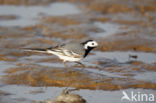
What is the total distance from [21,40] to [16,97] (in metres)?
4.88

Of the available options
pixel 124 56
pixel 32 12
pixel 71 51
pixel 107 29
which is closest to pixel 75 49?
pixel 71 51

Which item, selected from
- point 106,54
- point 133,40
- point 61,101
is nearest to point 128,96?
point 61,101

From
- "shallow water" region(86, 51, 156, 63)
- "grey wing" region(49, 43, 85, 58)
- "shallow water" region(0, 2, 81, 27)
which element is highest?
"shallow water" region(0, 2, 81, 27)

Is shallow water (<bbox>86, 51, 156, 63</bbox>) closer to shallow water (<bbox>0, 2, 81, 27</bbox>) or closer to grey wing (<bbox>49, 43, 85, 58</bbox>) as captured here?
grey wing (<bbox>49, 43, 85, 58</bbox>)

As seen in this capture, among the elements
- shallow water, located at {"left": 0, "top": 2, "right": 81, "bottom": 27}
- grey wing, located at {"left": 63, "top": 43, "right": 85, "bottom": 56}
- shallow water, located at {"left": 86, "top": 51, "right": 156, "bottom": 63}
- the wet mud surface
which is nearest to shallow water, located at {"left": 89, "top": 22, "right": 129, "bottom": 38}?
the wet mud surface

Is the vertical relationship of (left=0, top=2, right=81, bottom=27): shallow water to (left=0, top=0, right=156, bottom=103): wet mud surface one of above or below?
above

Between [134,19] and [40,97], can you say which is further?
[134,19]

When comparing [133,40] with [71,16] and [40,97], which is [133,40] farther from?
[40,97]

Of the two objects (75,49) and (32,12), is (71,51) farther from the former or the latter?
(32,12)

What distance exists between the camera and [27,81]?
907 cm

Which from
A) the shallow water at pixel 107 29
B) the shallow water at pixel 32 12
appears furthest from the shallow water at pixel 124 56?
the shallow water at pixel 32 12

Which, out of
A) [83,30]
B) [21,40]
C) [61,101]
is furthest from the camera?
[83,30]

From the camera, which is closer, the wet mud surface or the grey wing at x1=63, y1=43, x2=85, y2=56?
the wet mud surface

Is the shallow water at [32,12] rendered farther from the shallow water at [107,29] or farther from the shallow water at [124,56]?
the shallow water at [124,56]
